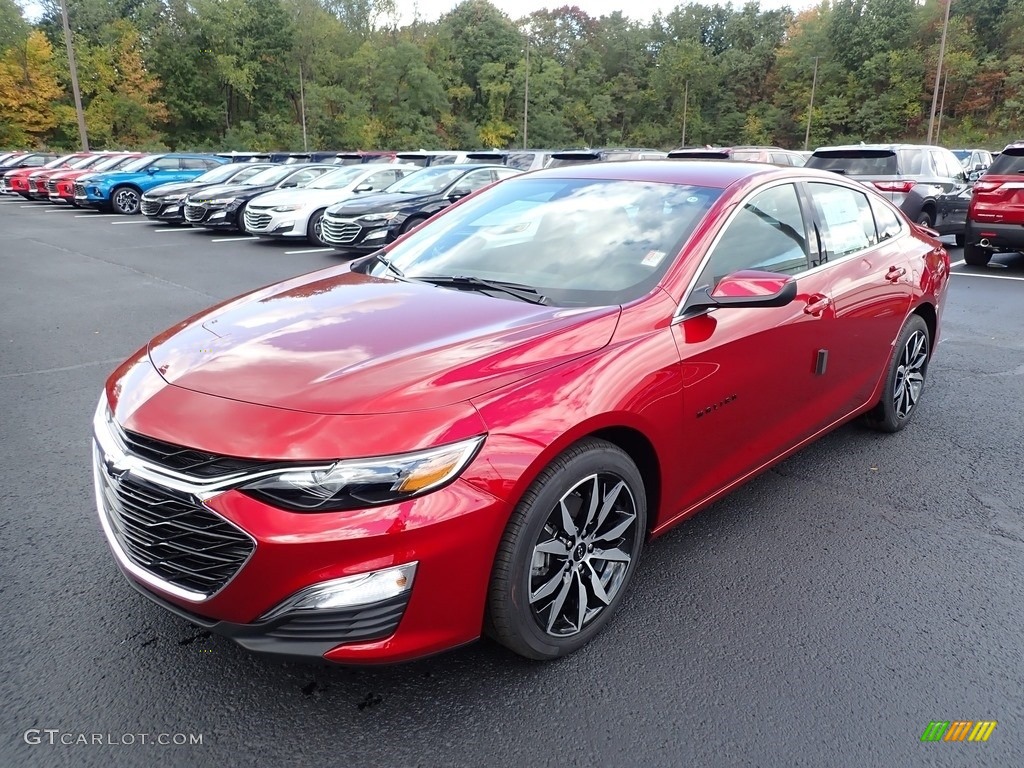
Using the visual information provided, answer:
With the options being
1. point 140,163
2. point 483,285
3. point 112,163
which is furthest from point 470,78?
point 483,285

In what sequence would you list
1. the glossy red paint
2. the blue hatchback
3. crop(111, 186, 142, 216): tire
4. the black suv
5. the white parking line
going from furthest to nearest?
the glossy red paint → crop(111, 186, 142, 216): tire → the blue hatchback → the black suv → the white parking line

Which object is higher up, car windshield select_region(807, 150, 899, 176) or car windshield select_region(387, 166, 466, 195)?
car windshield select_region(807, 150, 899, 176)

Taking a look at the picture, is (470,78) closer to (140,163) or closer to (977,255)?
(140,163)

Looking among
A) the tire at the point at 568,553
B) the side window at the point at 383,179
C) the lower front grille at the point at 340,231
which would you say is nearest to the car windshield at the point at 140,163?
the side window at the point at 383,179

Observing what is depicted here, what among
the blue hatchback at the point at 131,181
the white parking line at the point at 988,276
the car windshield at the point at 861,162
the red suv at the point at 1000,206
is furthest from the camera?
the blue hatchback at the point at 131,181

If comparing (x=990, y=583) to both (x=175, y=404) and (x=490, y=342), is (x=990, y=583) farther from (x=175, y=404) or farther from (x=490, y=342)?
(x=175, y=404)

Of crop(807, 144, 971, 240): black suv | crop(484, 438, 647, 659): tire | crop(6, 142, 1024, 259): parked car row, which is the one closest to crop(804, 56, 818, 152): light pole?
crop(6, 142, 1024, 259): parked car row

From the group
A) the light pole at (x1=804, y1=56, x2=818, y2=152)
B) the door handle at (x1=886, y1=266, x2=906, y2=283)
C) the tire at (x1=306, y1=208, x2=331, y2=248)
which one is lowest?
the tire at (x1=306, y1=208, x2=331, y2=248)

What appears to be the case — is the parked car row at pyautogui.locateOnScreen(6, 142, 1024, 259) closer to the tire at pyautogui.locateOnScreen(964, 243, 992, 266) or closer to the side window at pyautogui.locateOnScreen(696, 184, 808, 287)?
the tire at pyautogui.locateOnScreen(964, 243, 992, 266)

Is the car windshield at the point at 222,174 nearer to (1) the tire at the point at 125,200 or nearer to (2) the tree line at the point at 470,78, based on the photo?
(1) the tire at the point at 125,200

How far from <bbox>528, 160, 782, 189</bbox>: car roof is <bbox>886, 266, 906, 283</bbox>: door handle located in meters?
0.69

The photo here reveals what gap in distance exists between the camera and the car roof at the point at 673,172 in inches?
139

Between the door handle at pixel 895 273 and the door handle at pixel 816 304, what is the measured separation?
84cm

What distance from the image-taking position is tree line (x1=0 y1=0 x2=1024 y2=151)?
177ft
